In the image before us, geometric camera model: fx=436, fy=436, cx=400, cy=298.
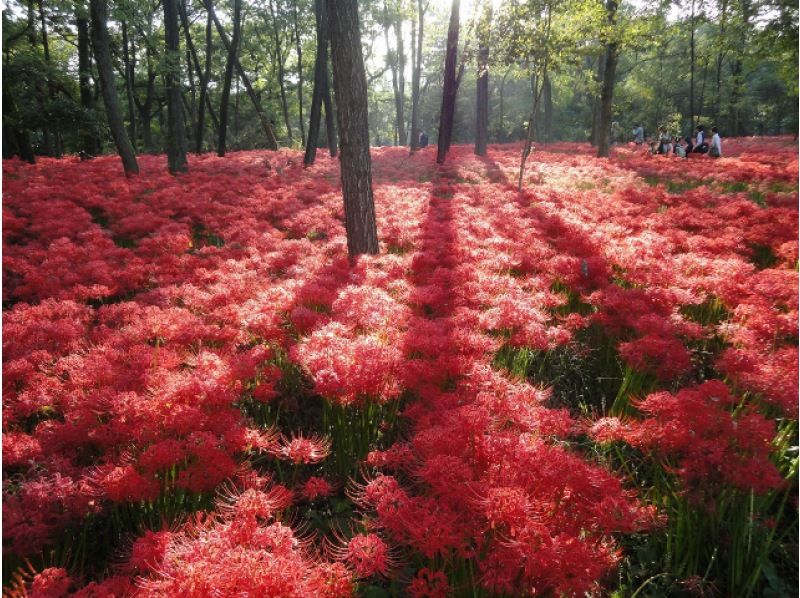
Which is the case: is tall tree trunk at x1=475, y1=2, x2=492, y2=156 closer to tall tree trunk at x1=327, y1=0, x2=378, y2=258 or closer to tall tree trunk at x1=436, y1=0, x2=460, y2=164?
tall tree trunk at x1=436, y1=0, x2=460, y2=164

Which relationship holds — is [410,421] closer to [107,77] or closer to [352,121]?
[352,121]

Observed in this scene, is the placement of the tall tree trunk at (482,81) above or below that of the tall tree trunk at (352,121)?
above

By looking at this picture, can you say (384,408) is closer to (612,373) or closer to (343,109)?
(612,373)

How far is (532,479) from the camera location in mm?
2150

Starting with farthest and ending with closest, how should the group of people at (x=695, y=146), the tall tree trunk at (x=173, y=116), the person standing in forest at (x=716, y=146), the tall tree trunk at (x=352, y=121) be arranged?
the group of people at (x=695, y=146), the person standing in forest at (x=716, y=146), the tall tree trunk at (x=173, y=116), the tall tree trunk at (x=352, y=121)

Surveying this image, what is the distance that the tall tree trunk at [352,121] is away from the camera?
6117mm

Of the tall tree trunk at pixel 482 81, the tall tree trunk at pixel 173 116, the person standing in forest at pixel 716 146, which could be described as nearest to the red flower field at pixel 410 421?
the tall tree trunk at pixel 482 81

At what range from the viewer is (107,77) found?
453 inches

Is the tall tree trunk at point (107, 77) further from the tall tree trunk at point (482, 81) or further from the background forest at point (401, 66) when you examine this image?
the tall tree trunk at point (482, 81)

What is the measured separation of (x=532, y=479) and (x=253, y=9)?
31.1 m

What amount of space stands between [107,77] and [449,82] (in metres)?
11.4

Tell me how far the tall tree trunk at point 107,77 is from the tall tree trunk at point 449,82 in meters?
10.8

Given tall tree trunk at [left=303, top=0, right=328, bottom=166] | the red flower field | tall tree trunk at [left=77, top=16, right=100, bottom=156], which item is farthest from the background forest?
the red flower field

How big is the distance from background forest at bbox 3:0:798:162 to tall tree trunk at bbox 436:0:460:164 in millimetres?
540
